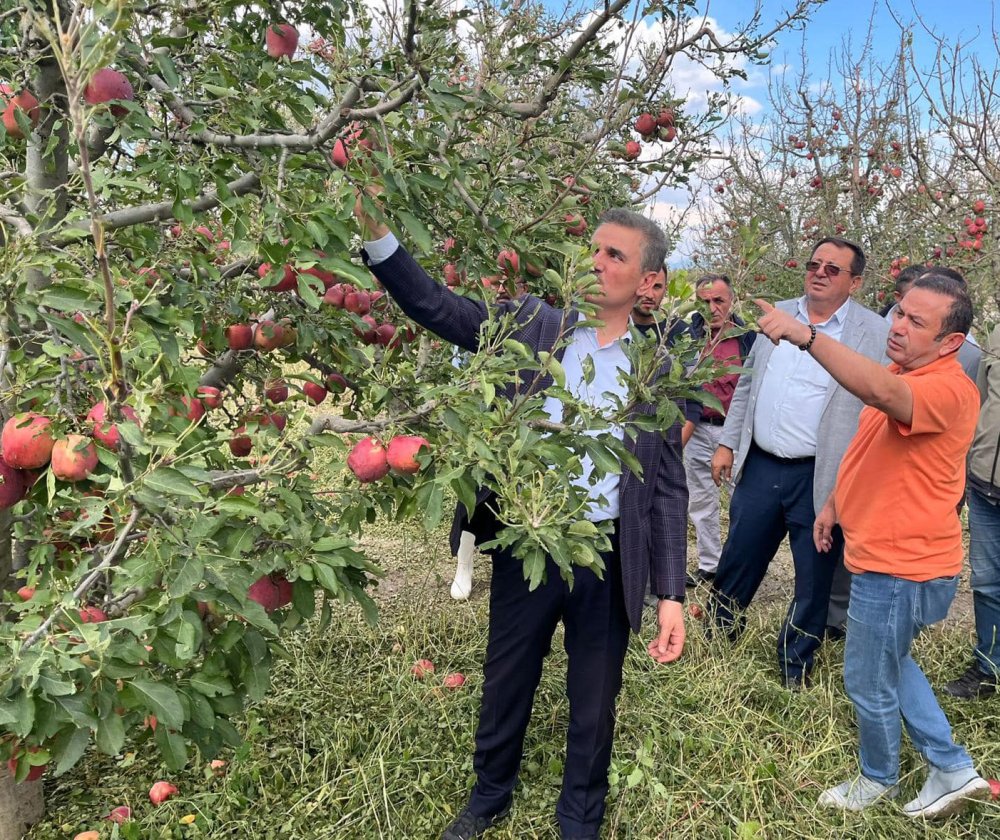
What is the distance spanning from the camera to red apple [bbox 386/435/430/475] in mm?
1407

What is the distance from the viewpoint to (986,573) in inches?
113

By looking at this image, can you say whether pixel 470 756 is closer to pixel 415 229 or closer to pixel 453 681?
pixel 453 681

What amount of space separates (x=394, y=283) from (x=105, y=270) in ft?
2.82

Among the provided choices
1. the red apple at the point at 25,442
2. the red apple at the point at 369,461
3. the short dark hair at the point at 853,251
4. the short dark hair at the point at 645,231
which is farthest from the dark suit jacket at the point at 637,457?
the short dark hair at the point at 853,251

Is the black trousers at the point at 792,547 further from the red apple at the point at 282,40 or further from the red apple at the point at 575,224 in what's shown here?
the red apple at the point at 282,40

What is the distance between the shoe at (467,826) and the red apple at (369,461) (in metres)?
1.19

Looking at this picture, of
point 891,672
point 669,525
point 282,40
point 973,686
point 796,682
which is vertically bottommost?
point 796,682

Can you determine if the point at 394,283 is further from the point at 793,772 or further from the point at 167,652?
the point at 793,772

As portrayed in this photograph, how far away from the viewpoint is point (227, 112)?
1.58 metres

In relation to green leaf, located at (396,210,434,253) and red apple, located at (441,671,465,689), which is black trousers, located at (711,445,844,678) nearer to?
red apple, located at (441,671,465,689)

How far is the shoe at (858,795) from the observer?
2.26 m

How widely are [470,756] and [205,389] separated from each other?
144 cm

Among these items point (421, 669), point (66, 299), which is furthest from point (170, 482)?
point (421, 669)

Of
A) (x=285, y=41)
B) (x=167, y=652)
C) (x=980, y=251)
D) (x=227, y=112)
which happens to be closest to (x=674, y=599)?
(x=167, y=652)
